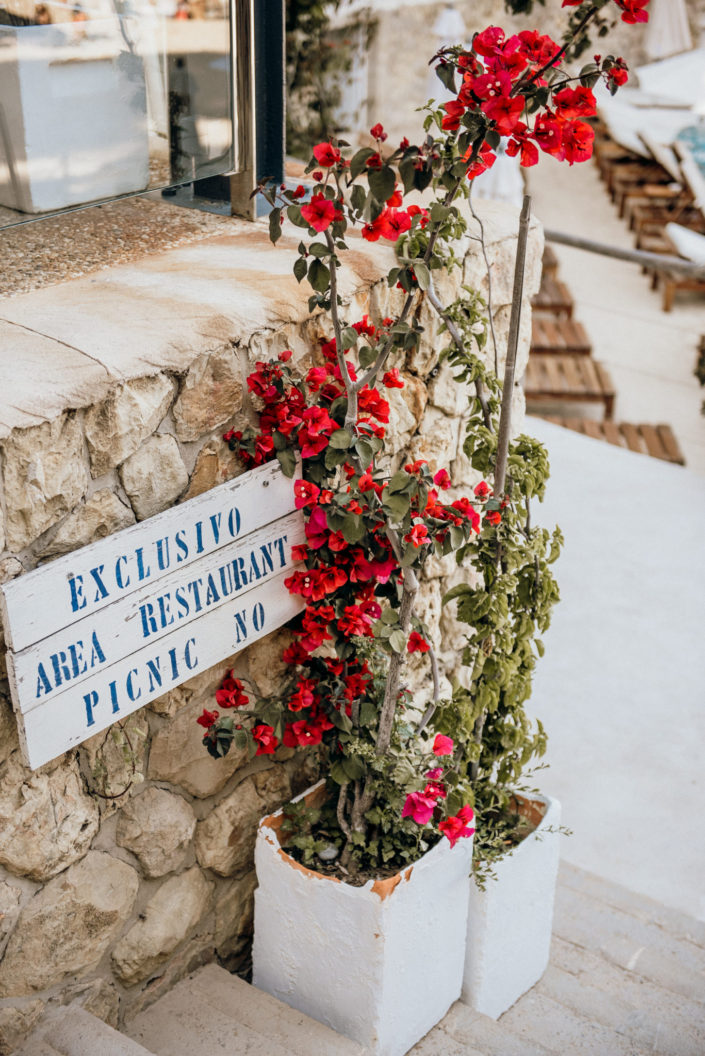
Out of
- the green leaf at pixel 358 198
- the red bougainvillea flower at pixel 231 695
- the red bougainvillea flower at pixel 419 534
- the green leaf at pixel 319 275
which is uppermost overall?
the green leaf at pixel 358 198

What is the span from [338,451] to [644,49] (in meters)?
12.1

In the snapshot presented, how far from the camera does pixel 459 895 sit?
7.02ft

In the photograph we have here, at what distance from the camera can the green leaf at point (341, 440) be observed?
5.60 ft

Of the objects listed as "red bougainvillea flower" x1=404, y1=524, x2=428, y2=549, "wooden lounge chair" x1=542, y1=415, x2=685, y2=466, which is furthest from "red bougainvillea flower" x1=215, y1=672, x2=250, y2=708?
"wooden lounge chair" x1=542, y1=415, x2=685, y2=466

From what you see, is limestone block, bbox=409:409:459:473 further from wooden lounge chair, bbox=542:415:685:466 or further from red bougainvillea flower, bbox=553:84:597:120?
wooden lounge chair, bbox=542:415:685:466

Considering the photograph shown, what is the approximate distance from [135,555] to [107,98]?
0.93 m

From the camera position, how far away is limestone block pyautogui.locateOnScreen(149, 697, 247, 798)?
75.2 inches

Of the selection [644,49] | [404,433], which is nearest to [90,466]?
[404,433]

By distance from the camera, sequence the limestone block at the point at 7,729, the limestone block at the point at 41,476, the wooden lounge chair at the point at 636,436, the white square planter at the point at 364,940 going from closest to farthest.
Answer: the limestone block at the point at 41,476, the limestone block at the point at 7,729, the white square planter at the point at 364,940, the wooden lounge chair at the point at 636,436

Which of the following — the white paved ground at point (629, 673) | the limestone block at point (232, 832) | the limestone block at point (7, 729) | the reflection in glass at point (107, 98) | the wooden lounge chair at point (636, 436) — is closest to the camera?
the limestone block at point (7, 729)

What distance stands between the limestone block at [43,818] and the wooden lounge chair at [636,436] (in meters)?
4.12

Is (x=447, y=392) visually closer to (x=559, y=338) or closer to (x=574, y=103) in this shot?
(x=574, y=103)

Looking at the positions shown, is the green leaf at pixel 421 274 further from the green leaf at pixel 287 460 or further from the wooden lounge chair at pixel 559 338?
the wooden lounge chair at pixel 559 338

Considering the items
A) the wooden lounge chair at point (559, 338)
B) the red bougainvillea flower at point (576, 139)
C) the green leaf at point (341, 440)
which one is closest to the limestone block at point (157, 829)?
the green leaf at point (341, 440)
